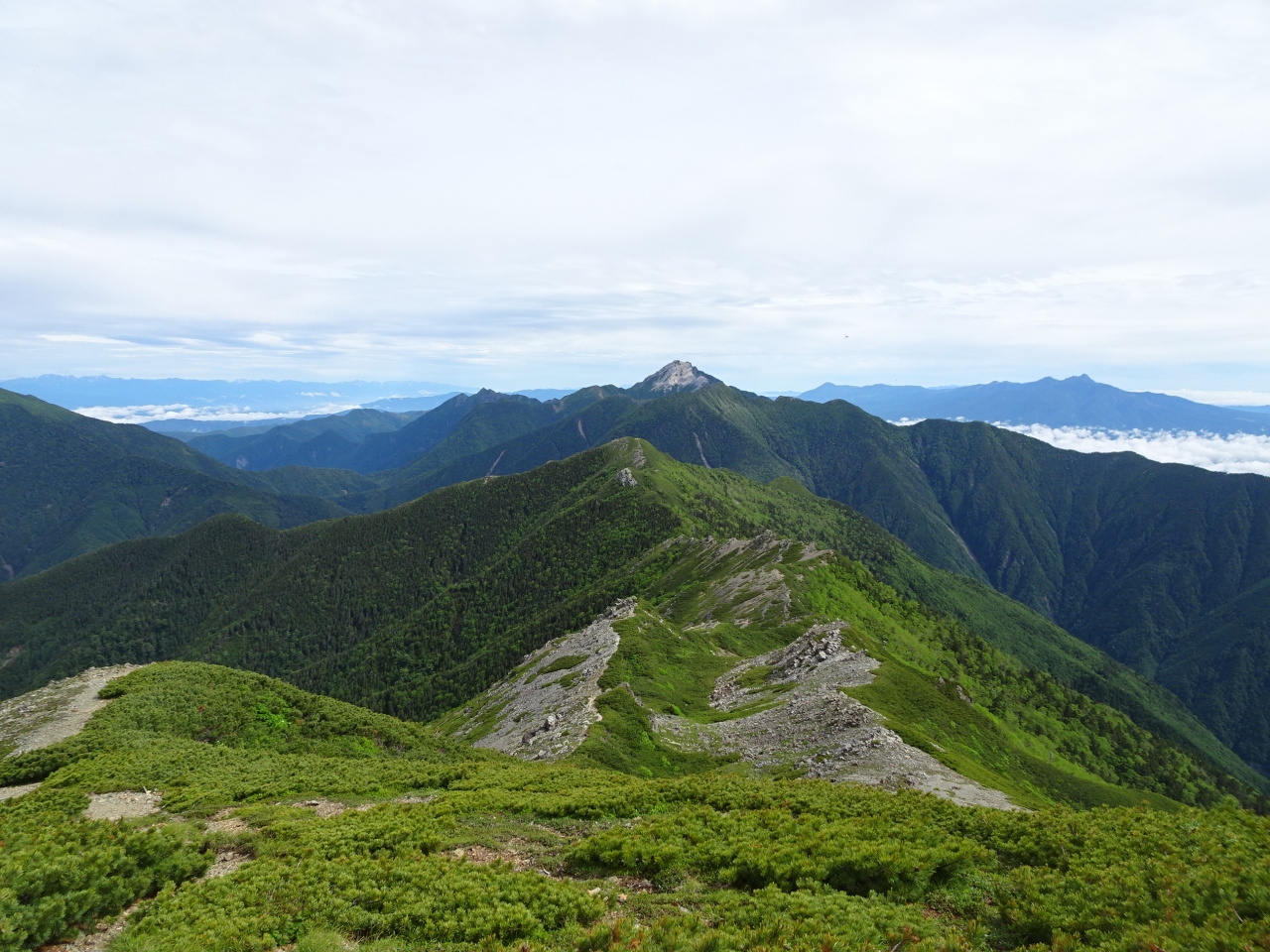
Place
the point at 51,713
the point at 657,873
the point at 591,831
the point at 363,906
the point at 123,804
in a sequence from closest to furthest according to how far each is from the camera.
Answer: the point at 363,906 → the point at 657,873 → the point at 591,831 → the point at 123,804 → the point at 51,713

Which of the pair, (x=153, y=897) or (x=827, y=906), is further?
(x=153, y=897)

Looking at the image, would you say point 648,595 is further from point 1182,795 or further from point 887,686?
point 1182,795

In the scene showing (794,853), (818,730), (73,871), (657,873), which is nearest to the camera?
(73,871)

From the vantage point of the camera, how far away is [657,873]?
943 inches

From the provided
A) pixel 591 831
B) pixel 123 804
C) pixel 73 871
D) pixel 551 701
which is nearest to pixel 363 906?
pixel 73 871

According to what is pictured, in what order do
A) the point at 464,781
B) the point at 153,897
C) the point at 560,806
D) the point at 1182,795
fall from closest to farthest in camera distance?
1. the point at 153,897
2. the point at 560,806
3. the point at 464,781
4. the point at 1182,795

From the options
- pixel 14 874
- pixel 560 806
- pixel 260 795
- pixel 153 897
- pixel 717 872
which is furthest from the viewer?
pixel 260 795

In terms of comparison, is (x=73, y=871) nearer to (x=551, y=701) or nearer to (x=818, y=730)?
(x=818, y=730)

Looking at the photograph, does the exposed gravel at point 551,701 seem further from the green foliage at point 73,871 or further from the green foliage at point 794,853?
the green foliage at point 73,871

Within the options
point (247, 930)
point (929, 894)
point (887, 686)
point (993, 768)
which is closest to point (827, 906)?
point (929, 894)

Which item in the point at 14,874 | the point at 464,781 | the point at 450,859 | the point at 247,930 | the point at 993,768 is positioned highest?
the point at 14,874

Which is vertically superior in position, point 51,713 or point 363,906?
point 363,906

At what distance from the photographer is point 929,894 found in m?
22.0

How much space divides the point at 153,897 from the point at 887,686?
7347 centimetres
